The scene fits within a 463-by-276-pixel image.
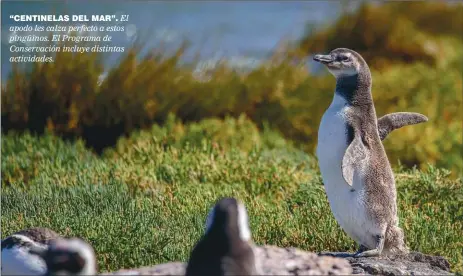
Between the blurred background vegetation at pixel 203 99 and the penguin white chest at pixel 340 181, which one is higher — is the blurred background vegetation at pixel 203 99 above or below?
above

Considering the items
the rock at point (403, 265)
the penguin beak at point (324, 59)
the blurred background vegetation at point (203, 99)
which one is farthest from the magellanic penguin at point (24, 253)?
the blurred background vegetation at point (203, 99)

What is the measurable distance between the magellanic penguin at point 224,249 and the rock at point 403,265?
1.27 metres

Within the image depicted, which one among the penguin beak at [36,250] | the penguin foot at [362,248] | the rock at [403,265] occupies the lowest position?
the rock at [403,265]

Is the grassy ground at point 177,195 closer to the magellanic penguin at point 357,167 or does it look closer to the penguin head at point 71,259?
the magellanic penguin at point 357,167

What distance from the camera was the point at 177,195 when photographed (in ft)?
23.2

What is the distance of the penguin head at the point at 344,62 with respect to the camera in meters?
5.84

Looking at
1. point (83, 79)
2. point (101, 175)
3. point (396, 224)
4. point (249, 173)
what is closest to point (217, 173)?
point (249, 173)

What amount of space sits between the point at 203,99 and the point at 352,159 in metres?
5.64

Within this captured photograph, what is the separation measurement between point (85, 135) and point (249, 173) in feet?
10.3

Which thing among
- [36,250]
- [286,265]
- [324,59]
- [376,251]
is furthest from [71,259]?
[324,59]

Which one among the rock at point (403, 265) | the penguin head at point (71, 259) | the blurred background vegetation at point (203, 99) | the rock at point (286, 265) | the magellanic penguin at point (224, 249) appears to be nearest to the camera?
the penguin head at point (71, 259)

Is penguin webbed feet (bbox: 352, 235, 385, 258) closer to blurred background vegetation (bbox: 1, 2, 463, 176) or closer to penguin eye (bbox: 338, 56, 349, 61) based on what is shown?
penguin eye (bbox: 338, 56, 349, 61)

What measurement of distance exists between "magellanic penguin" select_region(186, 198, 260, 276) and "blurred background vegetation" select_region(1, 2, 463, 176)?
5572 mm

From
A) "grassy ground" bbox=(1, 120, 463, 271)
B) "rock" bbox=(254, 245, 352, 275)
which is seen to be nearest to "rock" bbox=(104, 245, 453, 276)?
"rock" bbox=(254, 245, 352, 275)
